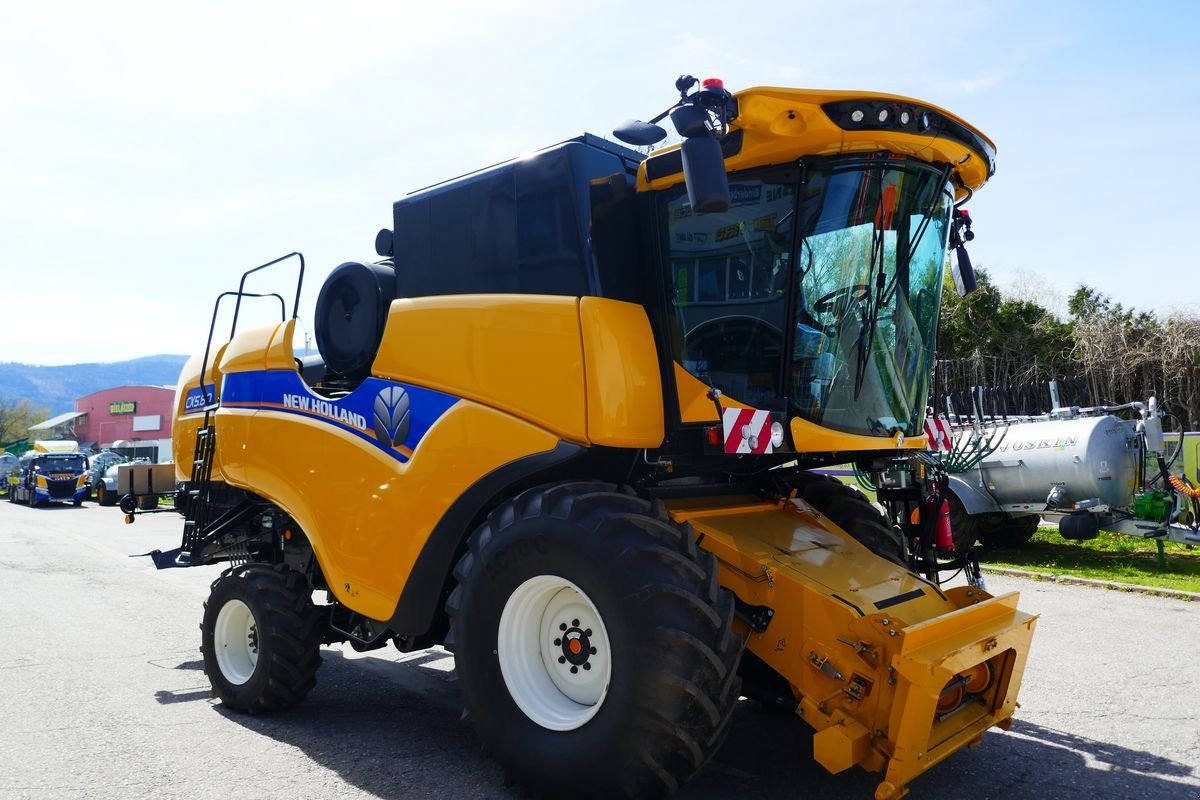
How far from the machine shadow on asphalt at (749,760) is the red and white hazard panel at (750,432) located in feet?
4.99

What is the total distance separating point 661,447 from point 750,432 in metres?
0.49

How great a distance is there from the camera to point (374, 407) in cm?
473

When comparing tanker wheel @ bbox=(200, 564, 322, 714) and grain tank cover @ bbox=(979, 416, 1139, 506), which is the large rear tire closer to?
grain tank cover @ bbox=(979, 416, 1139, 506)

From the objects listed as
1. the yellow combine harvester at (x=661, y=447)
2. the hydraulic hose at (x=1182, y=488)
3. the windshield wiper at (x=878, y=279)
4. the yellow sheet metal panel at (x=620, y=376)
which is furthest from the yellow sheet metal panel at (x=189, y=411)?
the hydraulic hose at (x=1182, y=488)

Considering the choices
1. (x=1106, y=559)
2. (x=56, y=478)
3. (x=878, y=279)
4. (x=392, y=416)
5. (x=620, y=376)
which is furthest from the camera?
(x=56, y=478)

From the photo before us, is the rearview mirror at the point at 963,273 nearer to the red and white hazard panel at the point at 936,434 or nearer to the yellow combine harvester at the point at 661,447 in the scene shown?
the yellow combine harvester at the point at 661,447

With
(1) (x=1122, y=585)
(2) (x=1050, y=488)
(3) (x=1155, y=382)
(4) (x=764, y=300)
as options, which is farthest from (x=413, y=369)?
(3) (x=1155, y=382)

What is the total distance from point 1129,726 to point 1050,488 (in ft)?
21.9

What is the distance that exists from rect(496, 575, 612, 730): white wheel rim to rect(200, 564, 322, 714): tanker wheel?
6.10ft

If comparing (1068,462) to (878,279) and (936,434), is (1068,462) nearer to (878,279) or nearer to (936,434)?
(936,434)

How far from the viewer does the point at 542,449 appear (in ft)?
13.2

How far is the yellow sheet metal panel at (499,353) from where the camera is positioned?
4008 mm

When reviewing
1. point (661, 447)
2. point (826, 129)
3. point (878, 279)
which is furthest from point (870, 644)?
point (826, 129)

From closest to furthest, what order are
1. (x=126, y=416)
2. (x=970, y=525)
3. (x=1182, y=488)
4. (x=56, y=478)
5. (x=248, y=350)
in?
1. (x=248, y=350)
2. (x=1182, y=488)
3. (x=970, y=525)
4. (x=56, y=478)
5. (x=126, y=416)
